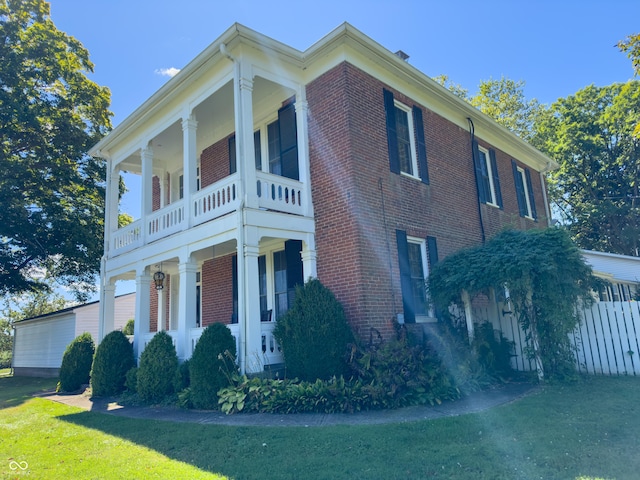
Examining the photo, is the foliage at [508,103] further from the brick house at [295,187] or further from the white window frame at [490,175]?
the brick house at [295,187]

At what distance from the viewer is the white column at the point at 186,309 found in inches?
373

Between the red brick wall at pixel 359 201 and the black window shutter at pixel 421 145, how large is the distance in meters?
0.37

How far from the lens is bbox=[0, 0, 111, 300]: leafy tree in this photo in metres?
17.0

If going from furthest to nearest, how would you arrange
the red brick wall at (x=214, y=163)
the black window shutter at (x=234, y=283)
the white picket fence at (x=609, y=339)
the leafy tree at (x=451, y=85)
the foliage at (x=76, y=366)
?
the leafy tree at (x=451, y=85) → the red brick wall at (x=214, y=163) → the black window shutter at (x=234, y=283) → the foliage at (x=76, y=366) → the white picket fence at (x=609, y=339)

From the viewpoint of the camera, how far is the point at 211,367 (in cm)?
779

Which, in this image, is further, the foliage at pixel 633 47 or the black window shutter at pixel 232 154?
the black window shutter at pixel 232 154

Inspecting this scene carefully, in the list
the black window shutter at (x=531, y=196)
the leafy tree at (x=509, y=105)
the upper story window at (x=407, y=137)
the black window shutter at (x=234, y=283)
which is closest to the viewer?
the upper story window at (x=407, y=137)

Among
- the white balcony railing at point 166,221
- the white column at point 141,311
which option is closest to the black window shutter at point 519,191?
the white balcony railing at point 166,221

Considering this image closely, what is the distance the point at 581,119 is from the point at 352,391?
26446mm

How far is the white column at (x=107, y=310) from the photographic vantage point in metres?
12.4

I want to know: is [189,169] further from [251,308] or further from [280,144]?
[251,308]

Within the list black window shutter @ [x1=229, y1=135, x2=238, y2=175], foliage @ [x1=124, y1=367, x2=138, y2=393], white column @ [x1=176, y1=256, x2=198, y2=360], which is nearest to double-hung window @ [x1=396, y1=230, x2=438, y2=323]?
white column @ [x1=176, y1=256, x2=198, y2=360]

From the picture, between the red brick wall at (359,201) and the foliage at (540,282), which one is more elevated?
the red brick wall at (359,201)

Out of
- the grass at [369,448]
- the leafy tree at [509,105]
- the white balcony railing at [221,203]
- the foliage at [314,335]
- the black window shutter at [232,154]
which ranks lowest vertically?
the grass at [369,448]
